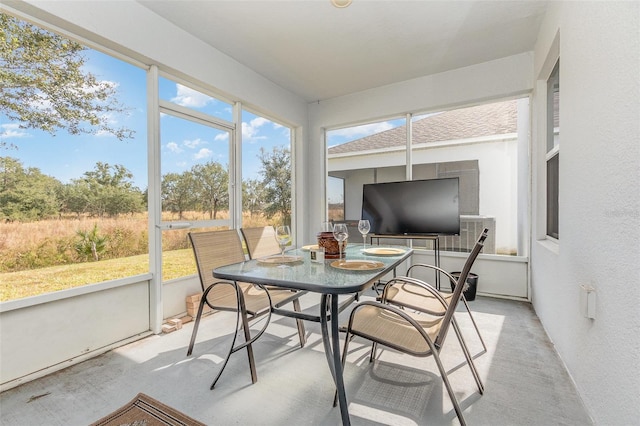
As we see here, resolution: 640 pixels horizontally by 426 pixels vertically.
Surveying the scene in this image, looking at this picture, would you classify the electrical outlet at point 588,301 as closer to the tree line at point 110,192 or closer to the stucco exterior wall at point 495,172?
the stucco exterior wall at point 495,172

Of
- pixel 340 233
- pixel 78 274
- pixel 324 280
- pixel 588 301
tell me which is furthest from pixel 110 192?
pixel 588 301

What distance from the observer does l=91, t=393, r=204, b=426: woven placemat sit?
153 cm

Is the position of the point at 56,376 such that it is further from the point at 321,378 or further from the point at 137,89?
the point at 137,89

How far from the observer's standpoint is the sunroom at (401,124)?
139cm

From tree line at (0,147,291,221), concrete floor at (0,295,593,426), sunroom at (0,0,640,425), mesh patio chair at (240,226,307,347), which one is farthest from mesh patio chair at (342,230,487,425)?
tree line at (0,147,291,221)

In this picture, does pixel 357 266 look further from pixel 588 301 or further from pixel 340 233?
pixel 588 301

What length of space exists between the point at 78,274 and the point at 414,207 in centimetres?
358

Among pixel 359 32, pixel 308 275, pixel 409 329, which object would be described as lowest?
pixel 409 329

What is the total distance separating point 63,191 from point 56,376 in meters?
1.33

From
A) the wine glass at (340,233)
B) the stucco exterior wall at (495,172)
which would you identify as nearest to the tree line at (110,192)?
the wine glass at (340,233)

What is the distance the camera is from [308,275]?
1.64m

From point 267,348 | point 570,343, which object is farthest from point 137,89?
point 570,343

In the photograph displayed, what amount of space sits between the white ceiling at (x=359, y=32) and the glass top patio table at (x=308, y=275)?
2282 millimetres

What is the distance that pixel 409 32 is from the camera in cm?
302
